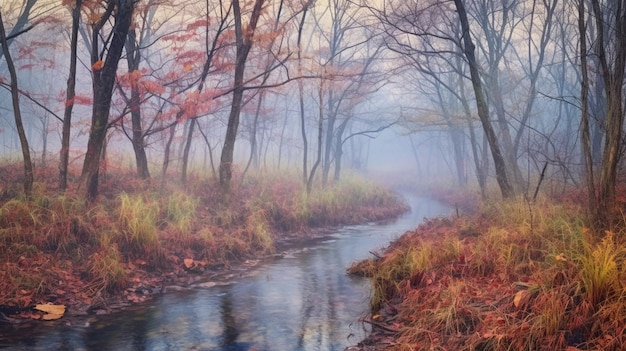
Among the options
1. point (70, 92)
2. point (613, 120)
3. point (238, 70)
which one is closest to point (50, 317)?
point (70, 92)

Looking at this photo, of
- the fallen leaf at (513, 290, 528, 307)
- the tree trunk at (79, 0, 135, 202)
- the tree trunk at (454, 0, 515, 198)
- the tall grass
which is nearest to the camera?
the fallen leaf at (513, 290, 528, 307)

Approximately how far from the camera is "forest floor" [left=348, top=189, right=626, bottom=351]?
4957mm

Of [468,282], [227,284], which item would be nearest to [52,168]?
[227,284]

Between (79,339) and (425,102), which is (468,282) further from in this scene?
(425,102)

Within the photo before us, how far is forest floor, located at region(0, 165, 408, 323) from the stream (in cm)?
59

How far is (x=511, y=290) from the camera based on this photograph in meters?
6.10

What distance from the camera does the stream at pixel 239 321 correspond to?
20.9 ft

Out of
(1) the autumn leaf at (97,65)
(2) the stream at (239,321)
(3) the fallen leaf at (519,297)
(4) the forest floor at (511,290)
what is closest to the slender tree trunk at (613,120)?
(4) the forest floor at (511,290)

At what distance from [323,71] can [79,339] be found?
12653 mm

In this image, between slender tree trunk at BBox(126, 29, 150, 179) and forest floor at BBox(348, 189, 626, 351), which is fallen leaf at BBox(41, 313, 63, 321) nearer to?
forest floor at BBox(348, 189, 626, 351)

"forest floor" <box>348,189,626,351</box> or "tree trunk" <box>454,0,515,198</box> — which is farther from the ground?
"tree trunk" <box>454,0,515,198</box>

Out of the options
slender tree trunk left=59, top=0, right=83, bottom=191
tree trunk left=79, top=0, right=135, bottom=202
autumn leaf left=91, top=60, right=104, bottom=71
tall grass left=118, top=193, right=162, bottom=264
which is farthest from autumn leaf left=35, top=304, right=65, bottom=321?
autumn leaf left=91, top=60, right=104, bottom=71

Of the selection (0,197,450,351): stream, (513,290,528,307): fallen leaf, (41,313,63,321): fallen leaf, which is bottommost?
(0,197,450,351): stream

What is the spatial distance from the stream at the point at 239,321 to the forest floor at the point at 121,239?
0.59 m
